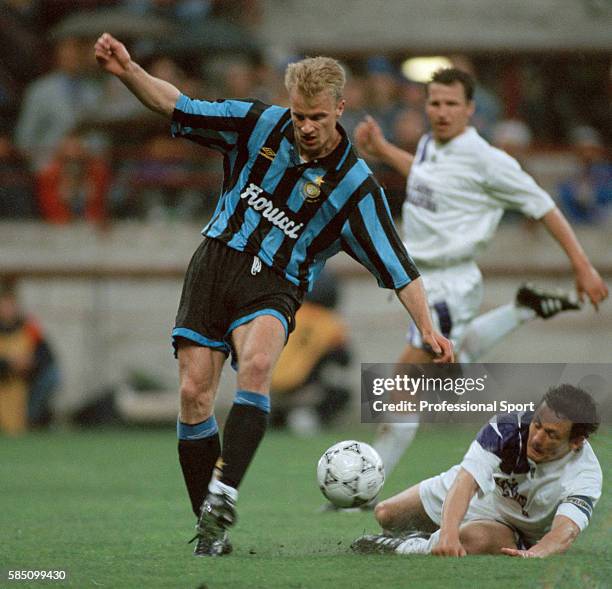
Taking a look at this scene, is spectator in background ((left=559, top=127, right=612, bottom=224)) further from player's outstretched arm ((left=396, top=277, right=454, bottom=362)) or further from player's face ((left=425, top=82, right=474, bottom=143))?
player's outstretched arm ((left=396, top=277, right=454, bottom=362))

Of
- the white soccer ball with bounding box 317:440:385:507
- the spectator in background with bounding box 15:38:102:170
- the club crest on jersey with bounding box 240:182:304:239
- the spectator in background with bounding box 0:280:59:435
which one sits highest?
the spectator in background with bounding box 15:38:102:170

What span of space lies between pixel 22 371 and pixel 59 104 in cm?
312

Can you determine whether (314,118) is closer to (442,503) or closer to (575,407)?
(575,407)

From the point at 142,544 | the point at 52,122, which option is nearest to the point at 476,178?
the point at 142,544

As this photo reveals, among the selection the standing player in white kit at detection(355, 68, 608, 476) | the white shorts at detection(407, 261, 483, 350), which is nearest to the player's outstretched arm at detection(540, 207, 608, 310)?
the standing player in white kit at detection(355, 68, 608, 476)

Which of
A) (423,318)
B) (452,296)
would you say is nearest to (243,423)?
(423,318)

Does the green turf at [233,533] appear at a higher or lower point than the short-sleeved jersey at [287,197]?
lower

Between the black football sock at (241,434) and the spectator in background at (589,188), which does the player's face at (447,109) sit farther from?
the spectator in background at (589,188)

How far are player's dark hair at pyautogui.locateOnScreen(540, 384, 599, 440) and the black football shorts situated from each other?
1150 millimetres

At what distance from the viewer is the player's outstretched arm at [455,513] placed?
5.46 metres

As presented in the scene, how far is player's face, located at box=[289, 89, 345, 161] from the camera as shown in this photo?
5457 mm

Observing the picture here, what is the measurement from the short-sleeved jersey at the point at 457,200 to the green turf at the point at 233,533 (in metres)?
1.24

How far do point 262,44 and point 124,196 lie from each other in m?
2.94

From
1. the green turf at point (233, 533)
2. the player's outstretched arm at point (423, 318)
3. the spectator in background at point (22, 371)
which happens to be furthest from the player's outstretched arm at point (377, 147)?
the spectator in background at point (22, 371)
